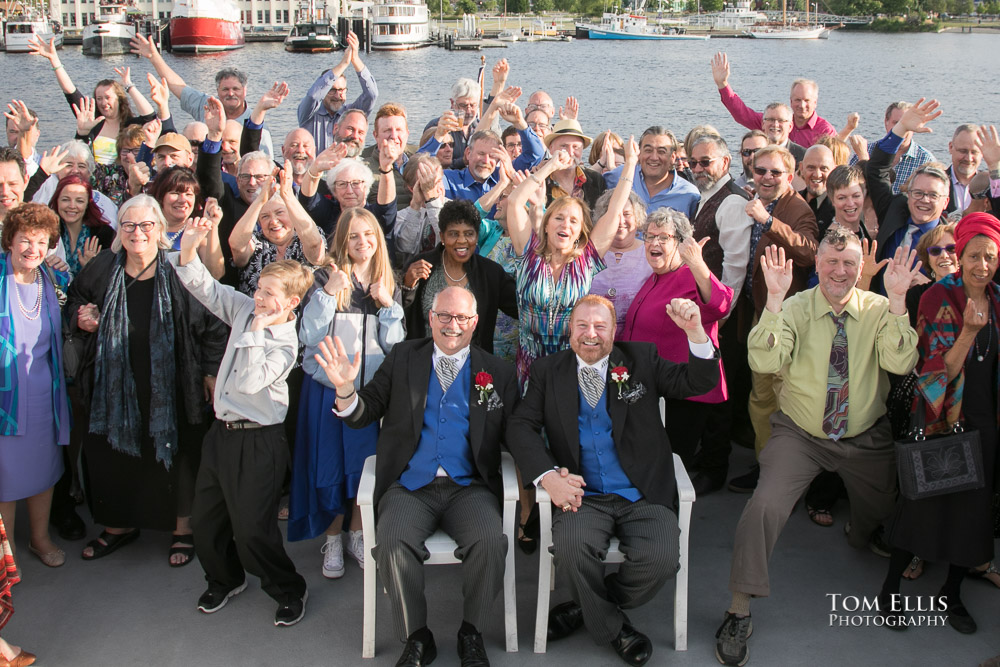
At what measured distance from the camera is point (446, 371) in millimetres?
3742

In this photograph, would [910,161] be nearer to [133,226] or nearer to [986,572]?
[986,572]

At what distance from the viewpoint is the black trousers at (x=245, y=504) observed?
11.8ft

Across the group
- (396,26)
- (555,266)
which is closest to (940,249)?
(555,266)

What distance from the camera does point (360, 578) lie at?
402 centimetres

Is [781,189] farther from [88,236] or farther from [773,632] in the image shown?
[88,236]

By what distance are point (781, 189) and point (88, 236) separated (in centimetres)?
371

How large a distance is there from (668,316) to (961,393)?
1.27m

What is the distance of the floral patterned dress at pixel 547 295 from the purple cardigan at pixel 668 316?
283 mm

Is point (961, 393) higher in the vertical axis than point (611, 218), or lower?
lower

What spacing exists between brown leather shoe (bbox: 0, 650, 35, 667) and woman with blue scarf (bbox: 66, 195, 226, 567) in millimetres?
744

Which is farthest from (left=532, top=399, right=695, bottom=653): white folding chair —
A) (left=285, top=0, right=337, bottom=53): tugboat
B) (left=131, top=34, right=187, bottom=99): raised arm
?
(left=285, top=0, right=337, bottom=53): tugboat

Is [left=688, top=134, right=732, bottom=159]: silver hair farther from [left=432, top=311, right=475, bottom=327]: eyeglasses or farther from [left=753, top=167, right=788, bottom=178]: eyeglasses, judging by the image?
[left=432, top=311, right=475, bottom=327]: eyeglasses

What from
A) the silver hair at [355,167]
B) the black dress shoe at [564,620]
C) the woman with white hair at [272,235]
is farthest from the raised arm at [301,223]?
the black dress shoe at [564,620]

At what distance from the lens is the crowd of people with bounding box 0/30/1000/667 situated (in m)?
3.56
